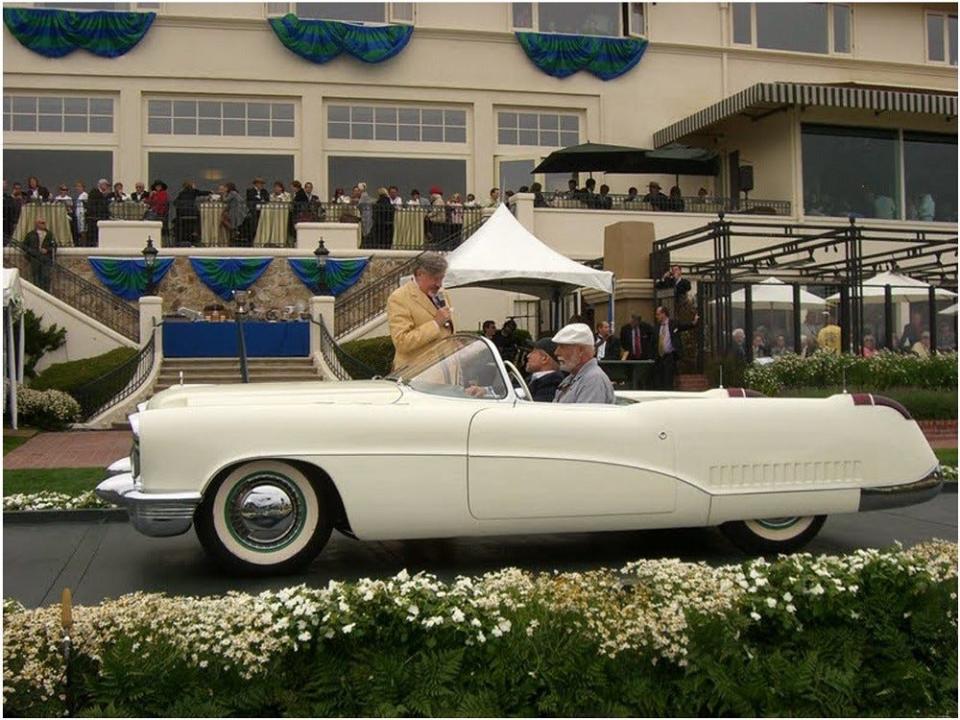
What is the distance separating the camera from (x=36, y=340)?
18469 millimetres


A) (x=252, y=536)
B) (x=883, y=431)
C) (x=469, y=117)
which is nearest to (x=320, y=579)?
(x=252, y=536)

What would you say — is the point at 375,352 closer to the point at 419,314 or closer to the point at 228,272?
the point at 228,272

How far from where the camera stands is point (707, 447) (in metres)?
5.95

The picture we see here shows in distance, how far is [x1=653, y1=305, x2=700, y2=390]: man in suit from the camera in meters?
16.7

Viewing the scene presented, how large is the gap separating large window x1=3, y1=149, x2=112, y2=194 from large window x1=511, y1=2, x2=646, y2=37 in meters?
12.3

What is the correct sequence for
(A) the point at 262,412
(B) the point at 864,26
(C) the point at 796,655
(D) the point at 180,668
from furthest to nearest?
(B) the point at 864,26, (A) the point at 262,412, (C) the point at 796,655, (D) the point at 180,668

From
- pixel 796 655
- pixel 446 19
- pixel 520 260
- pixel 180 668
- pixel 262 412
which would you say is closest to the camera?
pixel 180 668

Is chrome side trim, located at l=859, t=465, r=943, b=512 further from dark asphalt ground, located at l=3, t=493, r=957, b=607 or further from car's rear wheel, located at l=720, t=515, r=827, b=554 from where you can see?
dark asphalt ground, located at l=3, t=493, r=957, b=607

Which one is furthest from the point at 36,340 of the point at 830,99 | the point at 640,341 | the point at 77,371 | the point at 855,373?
the point at 830,99

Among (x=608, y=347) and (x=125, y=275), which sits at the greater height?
(x=125, y=275)

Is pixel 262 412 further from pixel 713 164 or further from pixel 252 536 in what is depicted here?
pixel 713 164

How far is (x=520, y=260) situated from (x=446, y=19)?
44.8 feet

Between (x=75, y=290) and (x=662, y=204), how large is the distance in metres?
14.4

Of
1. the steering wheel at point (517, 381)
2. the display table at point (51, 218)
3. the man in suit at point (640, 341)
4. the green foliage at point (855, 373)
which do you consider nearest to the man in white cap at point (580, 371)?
the steering wheel at point (517, 381)
